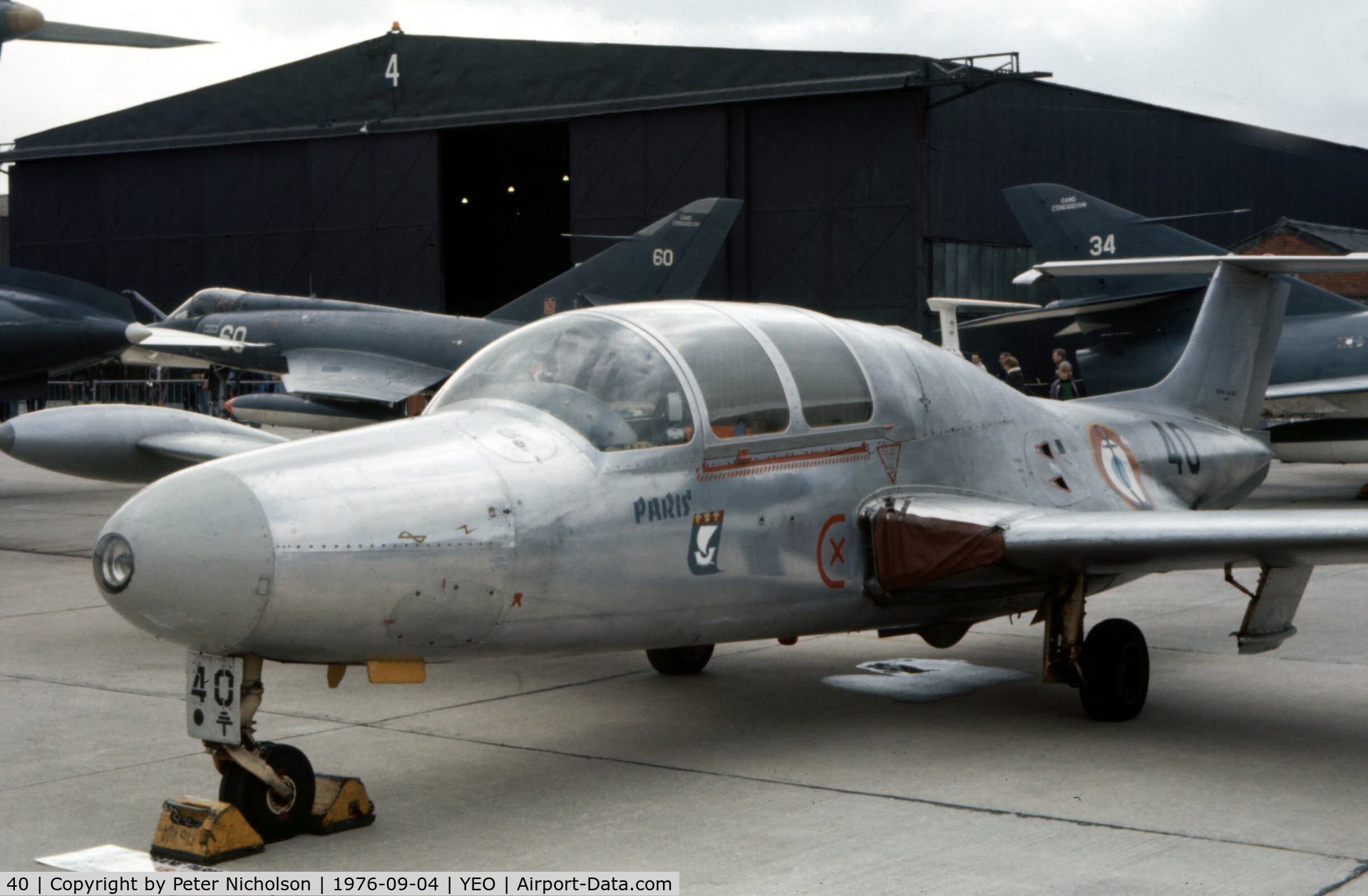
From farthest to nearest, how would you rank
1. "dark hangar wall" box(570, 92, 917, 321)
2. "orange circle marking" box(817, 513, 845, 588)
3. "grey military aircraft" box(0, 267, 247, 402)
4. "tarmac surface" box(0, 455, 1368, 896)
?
"dark hangar wall" box(570, 92, 917, 321) → "grey military aircraft" box(0, 267, 247, 402) → "orange circle marking" box(817, 513, 845, 588) → "tarmac surface" box(0, 455, 1368, 896)

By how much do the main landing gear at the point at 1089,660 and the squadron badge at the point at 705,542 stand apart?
6.26 feet

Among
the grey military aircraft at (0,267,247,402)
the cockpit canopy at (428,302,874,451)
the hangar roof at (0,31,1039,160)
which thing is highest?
the hangar roof at (0,31,1039,160)

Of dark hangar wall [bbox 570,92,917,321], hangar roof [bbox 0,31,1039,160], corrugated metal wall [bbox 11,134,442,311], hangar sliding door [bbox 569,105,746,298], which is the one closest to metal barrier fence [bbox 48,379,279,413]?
corrugated metal wall [bbox 11,134,442,311]

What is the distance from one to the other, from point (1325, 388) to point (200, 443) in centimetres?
1436

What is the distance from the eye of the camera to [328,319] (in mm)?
23844

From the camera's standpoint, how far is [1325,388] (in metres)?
18.4

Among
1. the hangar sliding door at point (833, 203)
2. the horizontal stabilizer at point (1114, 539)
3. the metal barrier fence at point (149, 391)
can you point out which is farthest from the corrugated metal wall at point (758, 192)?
the horizontal stabilizer at point (1114, 539)

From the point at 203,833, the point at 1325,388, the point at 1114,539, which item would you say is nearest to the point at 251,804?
the point at 203,833

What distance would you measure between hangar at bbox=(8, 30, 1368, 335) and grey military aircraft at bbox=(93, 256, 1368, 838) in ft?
80.9

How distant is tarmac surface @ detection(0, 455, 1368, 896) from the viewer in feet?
15.4

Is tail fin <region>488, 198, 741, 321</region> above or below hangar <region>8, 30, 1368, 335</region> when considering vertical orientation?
below

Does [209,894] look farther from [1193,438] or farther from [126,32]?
[126,32]

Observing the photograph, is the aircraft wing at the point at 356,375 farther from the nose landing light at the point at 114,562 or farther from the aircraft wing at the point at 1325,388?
the nose landing light at the point at 114,562

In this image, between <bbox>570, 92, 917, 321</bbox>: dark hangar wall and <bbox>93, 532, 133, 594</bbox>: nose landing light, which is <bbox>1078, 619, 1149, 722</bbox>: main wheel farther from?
<bbox>570, 92, 917, 321</bbox>: dark hangar wall
